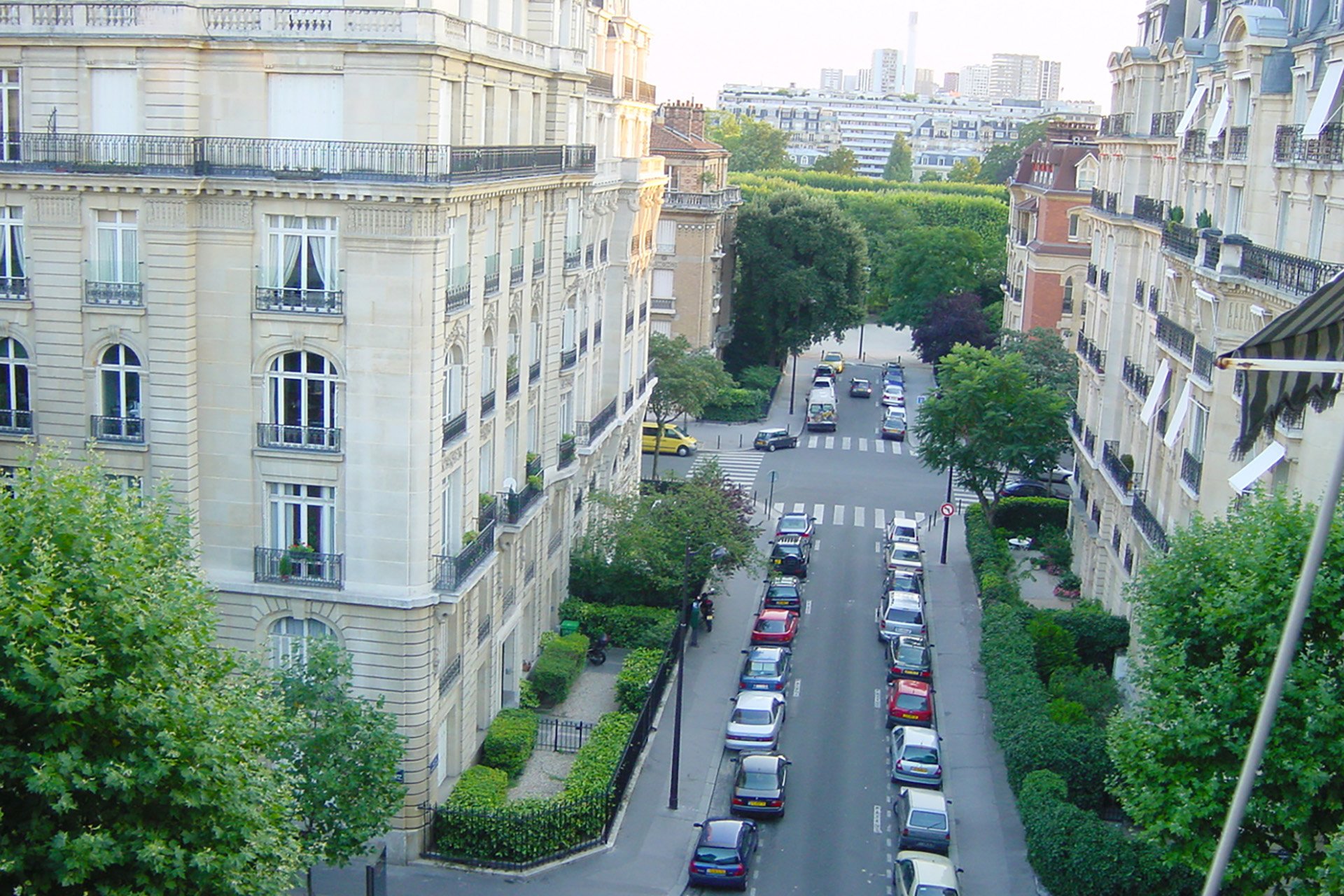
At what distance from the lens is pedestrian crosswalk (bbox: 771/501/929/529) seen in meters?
66.2

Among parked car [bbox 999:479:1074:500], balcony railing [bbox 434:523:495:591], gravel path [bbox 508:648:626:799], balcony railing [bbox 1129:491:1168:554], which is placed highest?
balcony railing [bbox 434:523:495:591]

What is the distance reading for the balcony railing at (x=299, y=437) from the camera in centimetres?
3200

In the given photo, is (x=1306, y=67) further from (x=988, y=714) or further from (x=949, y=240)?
(x=949, y=240)

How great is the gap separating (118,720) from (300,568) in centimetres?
1145

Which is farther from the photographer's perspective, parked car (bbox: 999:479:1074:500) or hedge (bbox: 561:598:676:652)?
parked car (bbox: 999:479:1074:500)

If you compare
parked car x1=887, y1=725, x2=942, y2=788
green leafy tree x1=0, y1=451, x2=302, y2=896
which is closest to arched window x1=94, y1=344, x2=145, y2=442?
green leafy tree x1=0, y1=451, x2=302, y2=896

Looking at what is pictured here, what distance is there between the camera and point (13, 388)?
32.9 meters

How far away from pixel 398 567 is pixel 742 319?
210 feet

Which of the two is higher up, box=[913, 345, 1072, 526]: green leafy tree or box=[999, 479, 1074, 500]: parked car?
box=[913, 345, 1072, 526]: green leafy tree

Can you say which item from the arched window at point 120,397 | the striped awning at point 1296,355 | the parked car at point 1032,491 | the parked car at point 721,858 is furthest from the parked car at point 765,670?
the striped awning at point 1296,355

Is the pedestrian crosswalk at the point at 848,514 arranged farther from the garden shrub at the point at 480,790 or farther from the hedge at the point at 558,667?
the garden shrub at the point at 480,790

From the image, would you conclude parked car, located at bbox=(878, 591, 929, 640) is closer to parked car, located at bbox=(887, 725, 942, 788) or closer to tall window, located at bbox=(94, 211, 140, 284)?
parked car, located at bbox=(887, 725, 942, 788)

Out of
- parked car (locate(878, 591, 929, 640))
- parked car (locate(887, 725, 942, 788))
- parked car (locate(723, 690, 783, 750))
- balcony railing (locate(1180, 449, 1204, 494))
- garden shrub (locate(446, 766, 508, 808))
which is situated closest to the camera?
garden shrub (locate(446, 766, 508, 808))

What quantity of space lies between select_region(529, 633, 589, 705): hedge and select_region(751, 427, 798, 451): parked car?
35.4 m
